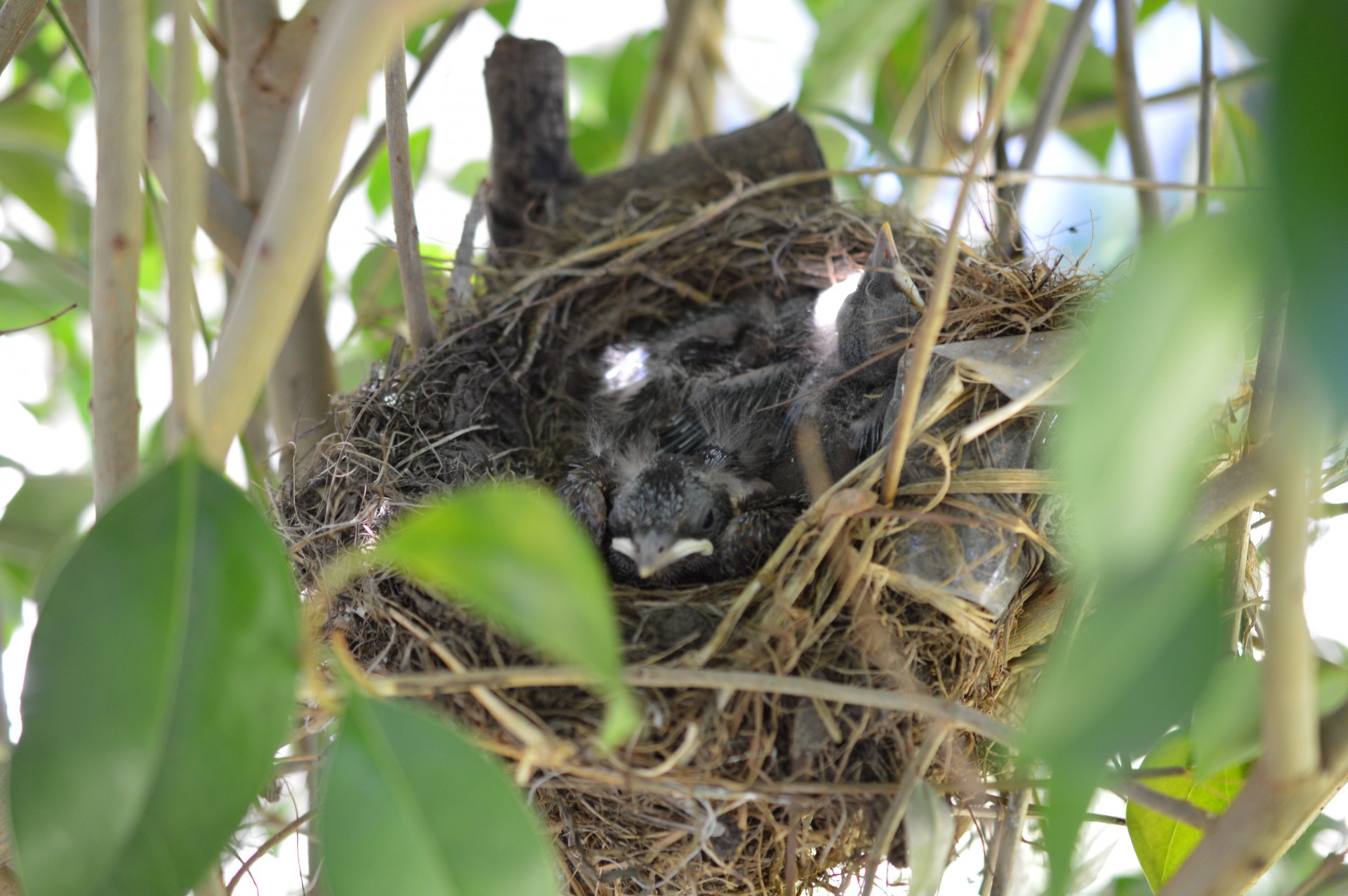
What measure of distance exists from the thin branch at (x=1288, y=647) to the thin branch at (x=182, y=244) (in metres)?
0.52

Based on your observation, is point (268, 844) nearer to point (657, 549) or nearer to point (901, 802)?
point (657, 549)

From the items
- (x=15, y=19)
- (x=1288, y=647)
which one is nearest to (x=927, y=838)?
(x=1288, y=647)

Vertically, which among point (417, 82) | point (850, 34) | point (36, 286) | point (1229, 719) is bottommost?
point (1229, 719)

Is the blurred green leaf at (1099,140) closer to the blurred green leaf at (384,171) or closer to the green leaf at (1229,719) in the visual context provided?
the blurred green leaf at (384,171)

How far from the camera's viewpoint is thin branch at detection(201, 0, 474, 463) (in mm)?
448

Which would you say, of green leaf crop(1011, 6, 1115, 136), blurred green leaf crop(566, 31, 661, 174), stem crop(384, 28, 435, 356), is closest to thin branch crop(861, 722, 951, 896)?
stem crop(384, 28, 435, 356)

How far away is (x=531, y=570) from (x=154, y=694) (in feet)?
0.73

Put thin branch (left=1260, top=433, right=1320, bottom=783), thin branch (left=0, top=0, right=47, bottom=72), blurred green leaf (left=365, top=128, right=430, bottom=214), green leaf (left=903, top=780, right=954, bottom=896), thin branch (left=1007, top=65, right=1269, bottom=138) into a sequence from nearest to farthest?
thin branch (left=1260, top=433, right=1320, bottom=783) < green leaf (left=903, top=780, right=954, bottom=896) < thin branch (left=0, top=0, right=47, bottom=72) < thin branch (left=1007, top=65, right=1269, bottom=138) < blurred green leaf (left=365, top=128, right=430, bottom=214)

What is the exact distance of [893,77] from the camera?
6.75 feet

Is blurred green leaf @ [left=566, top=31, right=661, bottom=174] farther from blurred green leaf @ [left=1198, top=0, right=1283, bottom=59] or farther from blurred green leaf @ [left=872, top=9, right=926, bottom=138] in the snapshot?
blurred green leaf @ [left=1198, top=0, right=1283, bottom=59]

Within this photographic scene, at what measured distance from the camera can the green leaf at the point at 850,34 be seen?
5.27 ft

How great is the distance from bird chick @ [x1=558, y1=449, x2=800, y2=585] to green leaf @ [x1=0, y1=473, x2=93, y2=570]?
725 mm

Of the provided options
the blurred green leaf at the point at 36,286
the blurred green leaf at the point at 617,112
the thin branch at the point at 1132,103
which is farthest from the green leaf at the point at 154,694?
the blurred green leaf at the point at 617,112

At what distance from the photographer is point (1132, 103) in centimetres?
146
